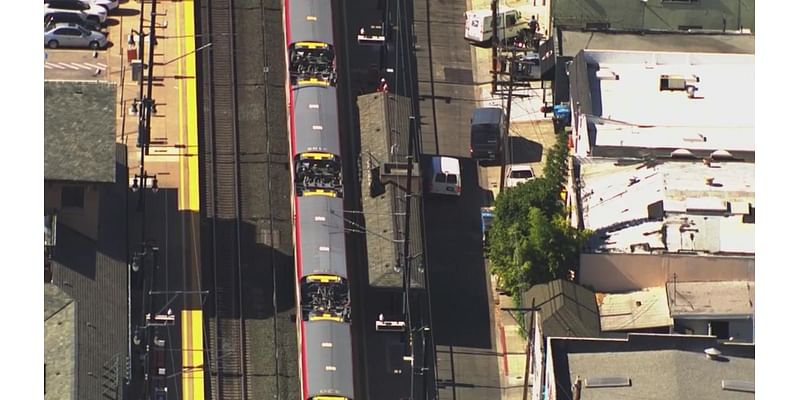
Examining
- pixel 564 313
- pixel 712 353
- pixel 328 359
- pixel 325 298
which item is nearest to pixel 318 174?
pixel 325 298

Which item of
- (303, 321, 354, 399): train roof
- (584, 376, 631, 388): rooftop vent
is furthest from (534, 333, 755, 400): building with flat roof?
(303, 321, 354, 399): train roof

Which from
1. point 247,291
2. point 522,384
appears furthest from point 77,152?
point 522,384

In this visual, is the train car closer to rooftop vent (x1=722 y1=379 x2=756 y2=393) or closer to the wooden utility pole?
the wooden utility pole

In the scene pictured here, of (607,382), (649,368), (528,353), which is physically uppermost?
(528,353)

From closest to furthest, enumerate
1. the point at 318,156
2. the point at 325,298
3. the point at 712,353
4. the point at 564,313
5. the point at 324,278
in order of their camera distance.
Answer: the point at 712,353, the point at 325,298, the point at 324,278, the point at 564,313, the point at 318,156

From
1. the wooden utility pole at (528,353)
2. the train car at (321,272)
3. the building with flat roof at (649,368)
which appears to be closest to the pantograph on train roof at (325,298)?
the train car at (321,272)

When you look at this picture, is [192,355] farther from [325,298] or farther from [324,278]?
[324,278]
